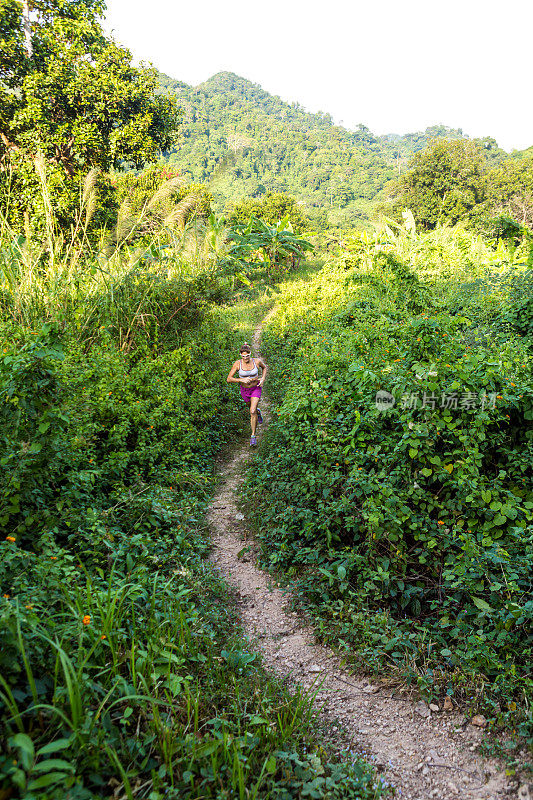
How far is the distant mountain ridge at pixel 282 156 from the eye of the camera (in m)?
71.2

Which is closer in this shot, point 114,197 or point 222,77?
point 114,197

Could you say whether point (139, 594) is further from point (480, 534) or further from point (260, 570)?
point (480, 534)

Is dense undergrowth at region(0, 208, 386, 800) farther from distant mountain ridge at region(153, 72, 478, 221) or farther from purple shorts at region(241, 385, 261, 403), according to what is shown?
distant mountain ridge at region(153, 72, 478, 221)

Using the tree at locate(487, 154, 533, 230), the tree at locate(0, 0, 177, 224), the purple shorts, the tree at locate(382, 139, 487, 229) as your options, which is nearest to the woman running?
the purple shorts

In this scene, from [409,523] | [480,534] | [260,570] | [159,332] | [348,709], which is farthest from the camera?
[159,332]

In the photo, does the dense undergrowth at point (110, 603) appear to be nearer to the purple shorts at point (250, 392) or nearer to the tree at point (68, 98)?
the purple shorts at point (250, 392)

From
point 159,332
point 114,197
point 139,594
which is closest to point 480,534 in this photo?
point 139,594

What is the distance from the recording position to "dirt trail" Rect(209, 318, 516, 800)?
2195 mm

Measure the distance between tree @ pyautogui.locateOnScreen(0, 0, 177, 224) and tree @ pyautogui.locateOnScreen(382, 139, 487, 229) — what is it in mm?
29453

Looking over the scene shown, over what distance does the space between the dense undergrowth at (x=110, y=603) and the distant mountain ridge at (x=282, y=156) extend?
52933mm

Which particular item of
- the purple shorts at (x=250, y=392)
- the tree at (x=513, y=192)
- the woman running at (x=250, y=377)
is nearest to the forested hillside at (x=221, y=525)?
the woman running at (x=250, y=377)

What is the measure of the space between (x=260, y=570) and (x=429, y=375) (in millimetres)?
2340

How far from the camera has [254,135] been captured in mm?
96750

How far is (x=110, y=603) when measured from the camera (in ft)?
7.82
